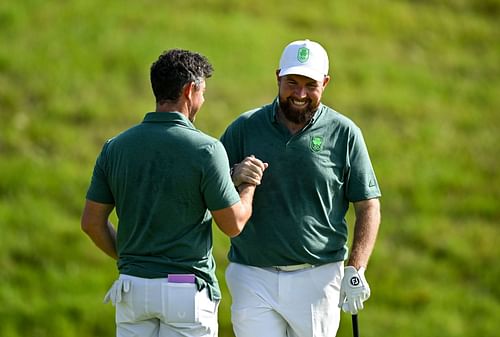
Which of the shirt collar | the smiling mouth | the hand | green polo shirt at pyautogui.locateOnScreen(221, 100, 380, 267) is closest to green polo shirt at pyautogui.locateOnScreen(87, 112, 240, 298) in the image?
the shirt collar

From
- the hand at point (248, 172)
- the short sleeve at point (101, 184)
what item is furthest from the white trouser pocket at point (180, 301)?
the hand at point (248, 172)

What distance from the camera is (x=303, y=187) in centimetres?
682

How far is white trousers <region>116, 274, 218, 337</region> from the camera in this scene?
5.97 meters

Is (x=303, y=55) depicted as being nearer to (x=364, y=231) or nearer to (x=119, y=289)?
(x=364, y=231)

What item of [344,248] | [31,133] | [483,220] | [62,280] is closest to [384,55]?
[483,220]

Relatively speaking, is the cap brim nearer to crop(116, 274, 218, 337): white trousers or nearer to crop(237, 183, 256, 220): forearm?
crop(237, 183, 256, 220): forearm

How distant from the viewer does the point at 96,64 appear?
17.0m

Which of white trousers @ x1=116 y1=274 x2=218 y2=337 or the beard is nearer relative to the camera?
white trousers @ x1=116 y1=274 x2=218 y2=337

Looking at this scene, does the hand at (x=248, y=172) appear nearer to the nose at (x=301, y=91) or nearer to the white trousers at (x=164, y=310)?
the nose at (x=301, y=91)

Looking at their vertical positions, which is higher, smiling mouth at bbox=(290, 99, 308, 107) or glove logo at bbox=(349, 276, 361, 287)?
smiling mouth at bbox=(290, 99, 308, 107)

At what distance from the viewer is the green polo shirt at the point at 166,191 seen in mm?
5891

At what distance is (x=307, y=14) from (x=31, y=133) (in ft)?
17.6

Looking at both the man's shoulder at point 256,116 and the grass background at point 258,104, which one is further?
the grass background at point 258,104

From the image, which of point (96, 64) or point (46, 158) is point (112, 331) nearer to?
point (46, 158)
